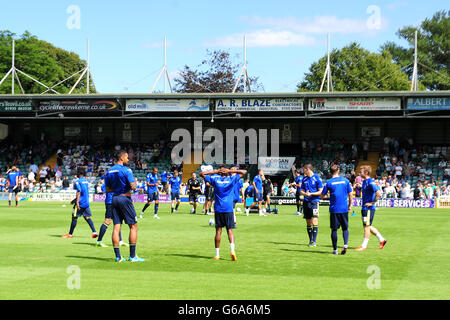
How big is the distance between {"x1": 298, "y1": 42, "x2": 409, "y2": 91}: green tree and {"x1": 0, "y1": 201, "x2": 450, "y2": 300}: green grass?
183ft

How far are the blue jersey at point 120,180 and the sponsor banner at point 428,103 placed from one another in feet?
114

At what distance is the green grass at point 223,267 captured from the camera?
9.56 m

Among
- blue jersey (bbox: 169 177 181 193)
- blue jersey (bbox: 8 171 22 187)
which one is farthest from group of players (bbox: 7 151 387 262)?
blue jersey (bbox: 8 171 22 187)

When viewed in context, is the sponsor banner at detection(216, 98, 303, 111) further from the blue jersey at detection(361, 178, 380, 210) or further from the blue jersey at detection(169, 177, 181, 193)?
the blue jersey at detection(361, 178, 380, 210)

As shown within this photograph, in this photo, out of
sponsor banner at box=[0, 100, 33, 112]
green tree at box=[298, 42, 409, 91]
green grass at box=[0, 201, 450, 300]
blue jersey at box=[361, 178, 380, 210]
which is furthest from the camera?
green tree at box=[298, 42, 409, 91]

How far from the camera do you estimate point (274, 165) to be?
45.3 metres

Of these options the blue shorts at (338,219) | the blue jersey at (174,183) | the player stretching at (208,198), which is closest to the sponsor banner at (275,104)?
the player stretching at (208,198)

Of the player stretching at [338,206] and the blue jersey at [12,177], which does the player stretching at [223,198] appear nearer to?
the player stretching at [338,206]

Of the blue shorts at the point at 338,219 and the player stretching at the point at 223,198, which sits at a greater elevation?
the player stretching at the point at 223,198

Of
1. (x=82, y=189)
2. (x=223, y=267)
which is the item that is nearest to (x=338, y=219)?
(x=223, y=267)

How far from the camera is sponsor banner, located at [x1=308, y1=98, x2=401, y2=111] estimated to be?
43938 millimetres

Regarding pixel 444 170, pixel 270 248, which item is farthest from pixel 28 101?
pixel 270 248
